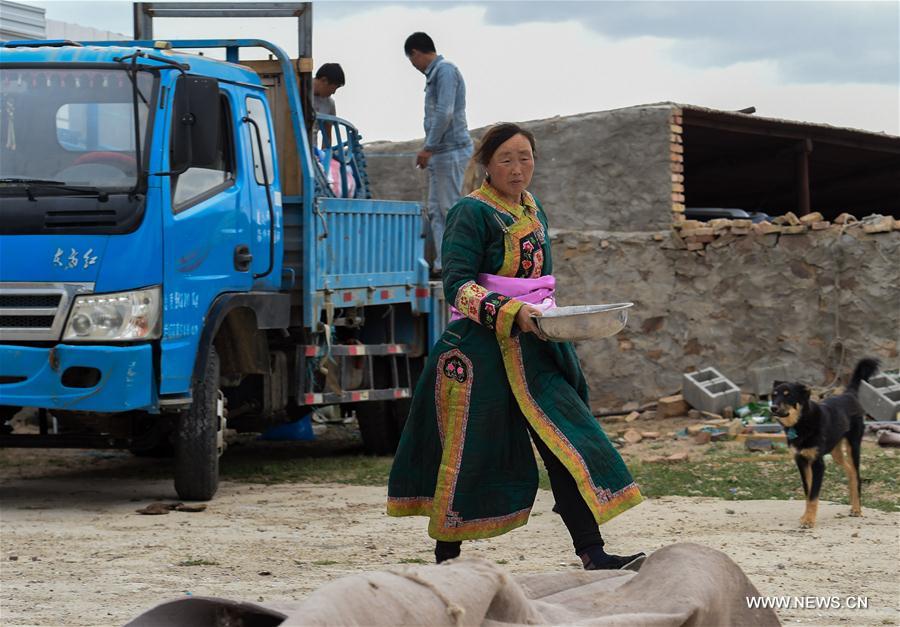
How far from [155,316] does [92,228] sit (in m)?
0.62

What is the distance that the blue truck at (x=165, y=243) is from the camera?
739 cm

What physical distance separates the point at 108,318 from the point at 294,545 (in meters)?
1.81

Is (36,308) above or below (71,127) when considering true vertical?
below

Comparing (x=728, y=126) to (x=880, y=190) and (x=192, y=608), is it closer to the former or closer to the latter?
(x=880, y=190)

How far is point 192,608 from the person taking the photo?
2.78 metres

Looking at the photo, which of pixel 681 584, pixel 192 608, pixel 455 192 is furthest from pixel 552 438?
pixel 455 192

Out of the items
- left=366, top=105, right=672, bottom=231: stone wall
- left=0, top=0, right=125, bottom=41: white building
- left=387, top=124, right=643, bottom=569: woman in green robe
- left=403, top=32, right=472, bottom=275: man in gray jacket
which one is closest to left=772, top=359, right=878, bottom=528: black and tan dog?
left=387, top=124, right=643, bottom=569: woman in green robe

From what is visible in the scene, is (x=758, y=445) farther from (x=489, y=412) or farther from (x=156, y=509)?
(x=489, y=412)

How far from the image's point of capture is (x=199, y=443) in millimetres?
8039

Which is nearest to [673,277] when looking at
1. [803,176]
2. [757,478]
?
[803,176]

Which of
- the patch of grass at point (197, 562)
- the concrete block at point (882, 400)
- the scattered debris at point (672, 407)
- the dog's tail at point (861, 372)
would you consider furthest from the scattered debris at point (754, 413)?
the patch of grass at point (197, 562)

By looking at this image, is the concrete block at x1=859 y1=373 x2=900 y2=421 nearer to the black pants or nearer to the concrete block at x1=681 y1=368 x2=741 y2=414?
the concrete block at x1=681 y1=368 x2=741 y2=414

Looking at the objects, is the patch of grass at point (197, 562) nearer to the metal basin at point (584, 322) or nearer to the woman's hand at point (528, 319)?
the woman's hand at point (528, 319)

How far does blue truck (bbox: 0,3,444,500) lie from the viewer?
739cm
